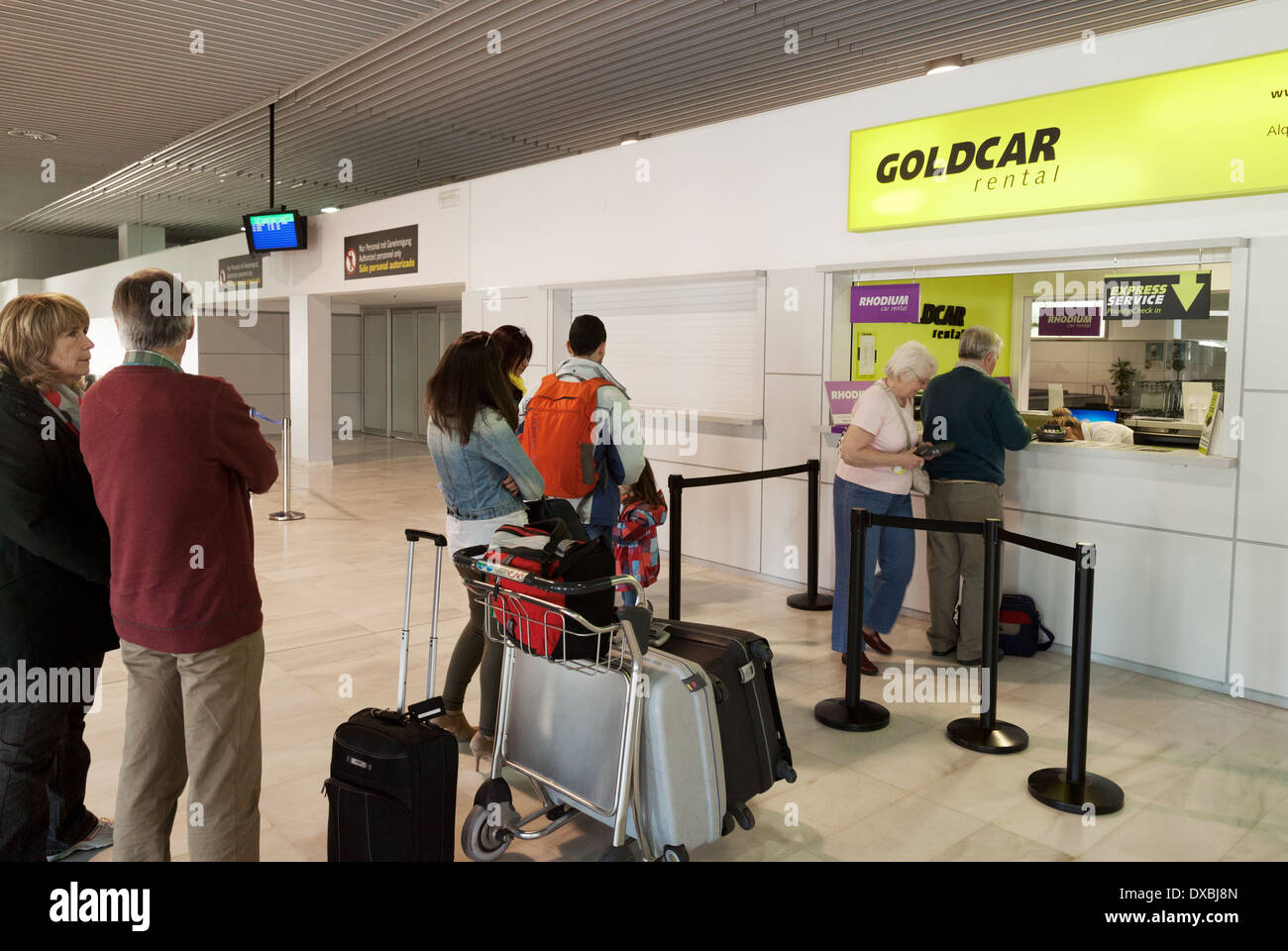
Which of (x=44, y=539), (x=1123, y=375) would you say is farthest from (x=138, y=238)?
(x=44, y=539)

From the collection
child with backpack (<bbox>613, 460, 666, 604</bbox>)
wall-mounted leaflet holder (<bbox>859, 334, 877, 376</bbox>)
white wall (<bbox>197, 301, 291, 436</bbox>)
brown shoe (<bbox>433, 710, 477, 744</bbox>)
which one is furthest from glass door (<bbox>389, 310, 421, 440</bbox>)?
brown shoe (<bbox>433, 710, 477, 744</bbox>)

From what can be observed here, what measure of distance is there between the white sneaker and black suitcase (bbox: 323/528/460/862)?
2.90ft

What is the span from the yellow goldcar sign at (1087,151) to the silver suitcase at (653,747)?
3500 mm

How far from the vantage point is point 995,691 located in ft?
12.3

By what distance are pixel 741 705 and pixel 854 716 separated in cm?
137

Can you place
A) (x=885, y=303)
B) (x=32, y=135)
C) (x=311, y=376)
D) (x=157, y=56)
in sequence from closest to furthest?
(x=885, y=303), (x=157, y=56), (x=32, y=135), (x=311, y=376)

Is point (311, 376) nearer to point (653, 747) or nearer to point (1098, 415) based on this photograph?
point (1098, 415)

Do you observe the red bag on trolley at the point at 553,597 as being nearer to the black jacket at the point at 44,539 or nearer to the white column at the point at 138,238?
the black jacket at the point at 44,539

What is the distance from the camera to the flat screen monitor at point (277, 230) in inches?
465

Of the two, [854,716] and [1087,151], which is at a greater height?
[1087,151]

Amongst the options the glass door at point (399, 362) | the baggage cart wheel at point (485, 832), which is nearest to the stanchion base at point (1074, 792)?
the baggage cart wheel at point (485, 832)

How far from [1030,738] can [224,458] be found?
10.7ft
